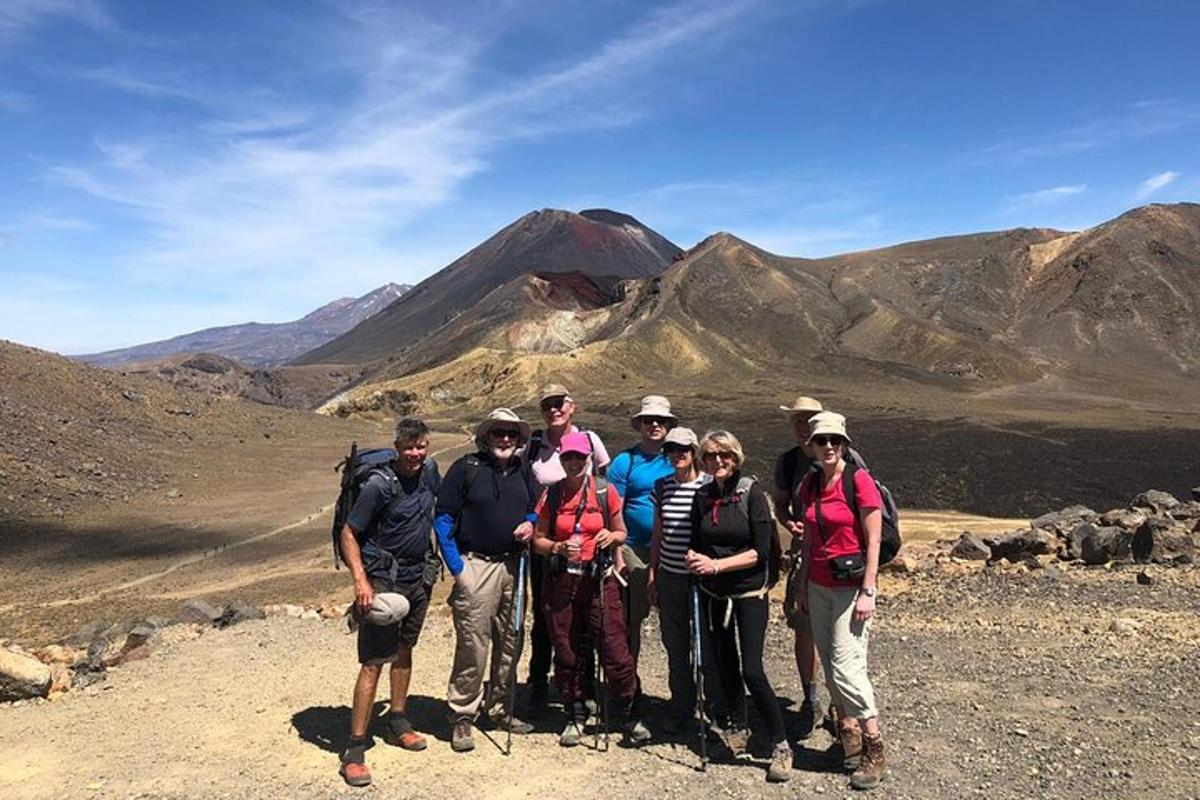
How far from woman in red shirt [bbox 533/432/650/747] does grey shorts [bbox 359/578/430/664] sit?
0.76 m

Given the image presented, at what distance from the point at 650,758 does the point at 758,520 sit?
Answer: 1.60m

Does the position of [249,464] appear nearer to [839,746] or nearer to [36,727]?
[36,727]

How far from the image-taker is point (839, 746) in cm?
494

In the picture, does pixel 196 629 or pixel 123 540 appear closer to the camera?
pixel 196 629

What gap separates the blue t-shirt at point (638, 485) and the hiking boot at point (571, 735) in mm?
1163

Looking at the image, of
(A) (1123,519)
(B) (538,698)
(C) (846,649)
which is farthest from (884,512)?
(A) (1123,519)

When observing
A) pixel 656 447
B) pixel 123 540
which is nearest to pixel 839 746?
pixel 656 447

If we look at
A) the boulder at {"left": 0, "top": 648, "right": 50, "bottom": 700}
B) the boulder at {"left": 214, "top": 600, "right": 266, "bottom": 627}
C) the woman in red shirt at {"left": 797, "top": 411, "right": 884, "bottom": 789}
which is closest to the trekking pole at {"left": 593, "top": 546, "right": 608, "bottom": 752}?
the woman in red shirt at {"left": 797, "top": 411, "right": 884, "bottom": 789}

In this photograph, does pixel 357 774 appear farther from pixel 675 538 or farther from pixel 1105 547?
pixel 1105 547

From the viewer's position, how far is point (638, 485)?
539cm

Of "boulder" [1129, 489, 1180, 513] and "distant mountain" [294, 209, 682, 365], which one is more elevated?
"distant mountain" [294, 209, 682, 365]

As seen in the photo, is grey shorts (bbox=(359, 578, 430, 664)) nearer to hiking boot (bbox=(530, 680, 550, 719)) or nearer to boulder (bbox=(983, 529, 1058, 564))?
hiking boot (bbox=(530, 680, 550, 719))

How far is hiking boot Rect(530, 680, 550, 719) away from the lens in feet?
18.7

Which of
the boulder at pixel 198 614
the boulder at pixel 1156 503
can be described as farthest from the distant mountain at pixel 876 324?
the boulder at pixel 198 614
